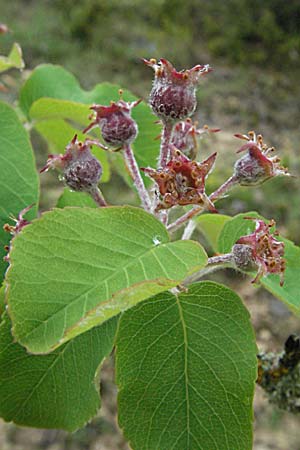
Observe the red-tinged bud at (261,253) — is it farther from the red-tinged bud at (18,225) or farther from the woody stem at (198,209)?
the red-tinged bud at (18,225)

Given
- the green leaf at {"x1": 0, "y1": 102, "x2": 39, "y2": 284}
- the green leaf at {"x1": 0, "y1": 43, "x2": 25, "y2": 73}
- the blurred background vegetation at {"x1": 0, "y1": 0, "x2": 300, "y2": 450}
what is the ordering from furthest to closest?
the blurred background vegetation at {"x1": 0, "y1": 0, "x2": 300, "y2": 450} → the green leaf at {"x1": 0, "y1": 43, "x2": 25, "y2": 73} → the green leaf at {"x1": 0, "y1": 102, "x2": 39, "y2": 284}

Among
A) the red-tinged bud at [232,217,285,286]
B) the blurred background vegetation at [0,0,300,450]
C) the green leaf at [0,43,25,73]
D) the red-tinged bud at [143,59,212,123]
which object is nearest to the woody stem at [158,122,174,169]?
the red-tinged bud at [143,59,212,123]

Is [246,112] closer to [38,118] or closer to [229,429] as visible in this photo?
[38,118]

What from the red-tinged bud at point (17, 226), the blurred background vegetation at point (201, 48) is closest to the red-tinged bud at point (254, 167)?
the red-tinged bud at point (17, 226)

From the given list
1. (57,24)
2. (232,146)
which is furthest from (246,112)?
(57,24)

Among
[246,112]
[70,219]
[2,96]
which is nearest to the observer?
[70,219]

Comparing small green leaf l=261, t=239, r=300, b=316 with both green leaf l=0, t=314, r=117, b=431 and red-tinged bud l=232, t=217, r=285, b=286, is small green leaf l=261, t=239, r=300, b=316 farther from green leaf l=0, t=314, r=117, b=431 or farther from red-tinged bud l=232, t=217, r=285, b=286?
green leaf l=0, t=314, r=117, b=431

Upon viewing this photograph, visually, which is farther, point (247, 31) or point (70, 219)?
point (247, 31)
